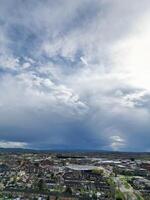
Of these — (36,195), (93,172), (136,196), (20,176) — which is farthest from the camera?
(93,172)

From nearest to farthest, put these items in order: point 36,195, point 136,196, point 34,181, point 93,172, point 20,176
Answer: point 36,195
point 136,196
point 34,181
point 20,176
point 93,172

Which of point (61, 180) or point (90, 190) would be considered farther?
point (61, 180)

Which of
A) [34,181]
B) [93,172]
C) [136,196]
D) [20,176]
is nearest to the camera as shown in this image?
[136,196]

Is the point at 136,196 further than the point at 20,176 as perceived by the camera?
No

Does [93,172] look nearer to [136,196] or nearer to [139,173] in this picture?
[139,173]

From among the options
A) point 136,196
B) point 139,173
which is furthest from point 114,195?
point 139,173

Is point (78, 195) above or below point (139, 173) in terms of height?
below

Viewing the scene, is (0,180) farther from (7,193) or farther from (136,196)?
(136,196)

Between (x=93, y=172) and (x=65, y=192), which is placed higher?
(x=93, y=172)

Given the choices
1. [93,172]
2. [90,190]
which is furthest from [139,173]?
[90,190]
